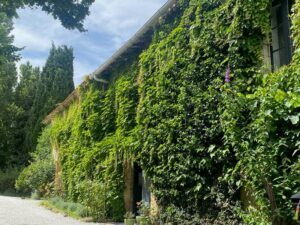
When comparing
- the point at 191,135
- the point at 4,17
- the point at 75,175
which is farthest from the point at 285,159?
the point at 75,175

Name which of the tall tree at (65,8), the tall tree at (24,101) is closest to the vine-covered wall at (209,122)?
the tall tree at (65,8)

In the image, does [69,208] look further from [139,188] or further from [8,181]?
[8,181]

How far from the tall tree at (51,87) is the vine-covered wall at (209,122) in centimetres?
1955

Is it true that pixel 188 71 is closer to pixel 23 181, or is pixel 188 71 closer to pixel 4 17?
pixel 4 17

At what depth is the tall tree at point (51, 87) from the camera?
3047 cm

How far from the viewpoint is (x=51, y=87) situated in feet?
110

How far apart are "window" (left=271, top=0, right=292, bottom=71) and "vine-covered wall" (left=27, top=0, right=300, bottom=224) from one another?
0.91 ft

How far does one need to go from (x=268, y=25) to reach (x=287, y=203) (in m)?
3.28

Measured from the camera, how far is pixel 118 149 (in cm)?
1105

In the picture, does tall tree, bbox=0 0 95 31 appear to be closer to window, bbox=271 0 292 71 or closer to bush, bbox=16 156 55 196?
window, bbox=271 0 292 71

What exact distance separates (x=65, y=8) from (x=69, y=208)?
312 inches

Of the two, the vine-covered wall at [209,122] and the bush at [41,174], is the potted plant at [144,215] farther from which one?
the bush at [41,174]

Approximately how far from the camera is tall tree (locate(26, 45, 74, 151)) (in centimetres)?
3047

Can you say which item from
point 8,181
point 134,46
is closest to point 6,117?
point 8,181
